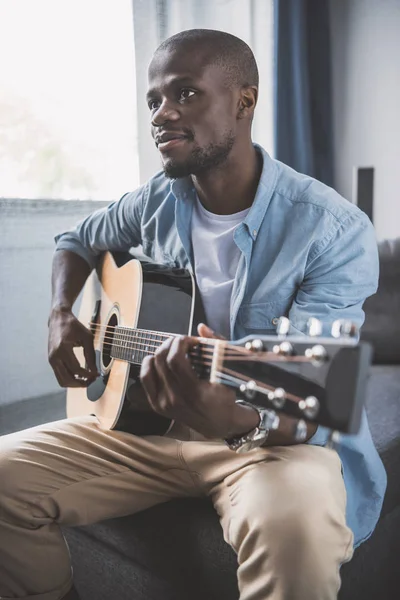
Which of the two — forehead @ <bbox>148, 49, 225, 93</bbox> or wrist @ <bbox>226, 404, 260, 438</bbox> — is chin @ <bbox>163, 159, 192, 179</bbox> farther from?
wrist @ <bbox>226, 404, 260, 438</bbox>

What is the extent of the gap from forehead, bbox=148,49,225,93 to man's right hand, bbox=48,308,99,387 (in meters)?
0.59

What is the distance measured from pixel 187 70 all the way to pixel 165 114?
10cm

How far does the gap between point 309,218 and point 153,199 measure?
0.45 metres

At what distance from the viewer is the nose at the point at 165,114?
107cm

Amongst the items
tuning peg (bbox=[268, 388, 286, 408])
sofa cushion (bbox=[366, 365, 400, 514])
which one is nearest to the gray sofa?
sofa cushion (bbox=[366, 365, 400, 514])

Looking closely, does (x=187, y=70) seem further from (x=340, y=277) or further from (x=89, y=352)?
(x=89, y=352)

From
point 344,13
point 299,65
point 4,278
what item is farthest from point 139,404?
point 344,13

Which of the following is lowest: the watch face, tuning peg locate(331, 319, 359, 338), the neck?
the watch face

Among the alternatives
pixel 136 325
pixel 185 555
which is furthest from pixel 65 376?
pixel 185 555

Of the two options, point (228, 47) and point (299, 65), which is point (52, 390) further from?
point (299, 65)

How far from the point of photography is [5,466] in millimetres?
1010

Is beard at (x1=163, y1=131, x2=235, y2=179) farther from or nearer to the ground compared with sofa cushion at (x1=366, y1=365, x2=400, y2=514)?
farther from the ground

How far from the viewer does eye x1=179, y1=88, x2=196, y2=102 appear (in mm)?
1085

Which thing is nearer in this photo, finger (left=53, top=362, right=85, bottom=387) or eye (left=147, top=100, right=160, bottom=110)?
eye (left=147, top=100, right=160, bottom=110)
